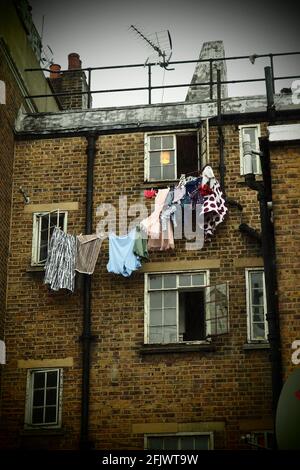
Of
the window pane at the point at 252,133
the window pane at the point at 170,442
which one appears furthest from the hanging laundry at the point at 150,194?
the window pane at the point at 170,442

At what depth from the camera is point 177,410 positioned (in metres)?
16.4

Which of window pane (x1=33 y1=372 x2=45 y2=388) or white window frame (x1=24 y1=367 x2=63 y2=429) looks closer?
white window frame (x1=24 y1=367 x2=63 y2=429)

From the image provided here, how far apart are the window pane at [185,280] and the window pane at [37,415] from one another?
4.22 m

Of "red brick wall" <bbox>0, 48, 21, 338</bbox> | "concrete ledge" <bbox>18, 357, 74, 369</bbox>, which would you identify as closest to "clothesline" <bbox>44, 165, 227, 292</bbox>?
"red brick wall" <bbox>0, 48, 21, 338</bbox>

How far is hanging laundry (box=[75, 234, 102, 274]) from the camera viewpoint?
1742 cm

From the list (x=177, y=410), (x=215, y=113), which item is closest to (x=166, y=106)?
(x=215, y=113)

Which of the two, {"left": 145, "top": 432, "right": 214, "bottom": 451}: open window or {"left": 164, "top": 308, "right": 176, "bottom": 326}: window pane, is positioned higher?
{"left": 164, "top": 308, "right": 176, "bottom": 326}: window pane

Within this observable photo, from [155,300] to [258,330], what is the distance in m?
2.42

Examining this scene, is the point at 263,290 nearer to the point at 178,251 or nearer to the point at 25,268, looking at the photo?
the point at 178,251

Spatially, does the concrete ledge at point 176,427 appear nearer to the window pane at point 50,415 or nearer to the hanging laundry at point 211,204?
the window pane at point 50,415

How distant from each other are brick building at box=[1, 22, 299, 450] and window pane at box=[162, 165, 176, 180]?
0.10 metres

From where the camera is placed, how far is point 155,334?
1714 centimetres

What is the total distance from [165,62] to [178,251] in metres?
5.81

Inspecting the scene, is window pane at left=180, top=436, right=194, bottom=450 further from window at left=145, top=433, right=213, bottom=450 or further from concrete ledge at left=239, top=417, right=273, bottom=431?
concrete ledge at left=239, top=417, right=273, bottom=431
